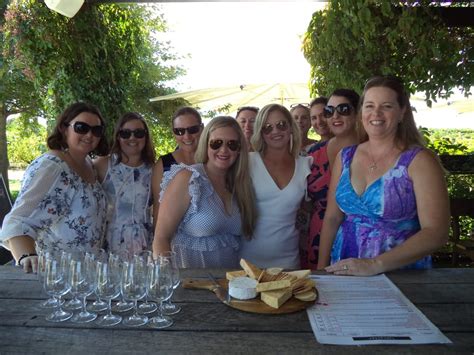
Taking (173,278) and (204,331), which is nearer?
(204,331)

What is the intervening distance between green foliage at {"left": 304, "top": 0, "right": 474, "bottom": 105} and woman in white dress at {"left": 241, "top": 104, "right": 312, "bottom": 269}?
1384 mm

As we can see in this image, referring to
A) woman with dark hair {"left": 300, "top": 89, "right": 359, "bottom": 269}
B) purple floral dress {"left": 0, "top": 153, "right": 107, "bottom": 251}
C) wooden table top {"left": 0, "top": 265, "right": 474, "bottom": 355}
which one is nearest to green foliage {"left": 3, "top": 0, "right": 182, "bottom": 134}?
purple floral dress {"left": 0, "top": 153, "right": 107, "bottom": 251}

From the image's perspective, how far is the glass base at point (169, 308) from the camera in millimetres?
1623

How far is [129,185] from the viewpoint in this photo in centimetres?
313

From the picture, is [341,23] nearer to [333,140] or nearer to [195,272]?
[333,140]

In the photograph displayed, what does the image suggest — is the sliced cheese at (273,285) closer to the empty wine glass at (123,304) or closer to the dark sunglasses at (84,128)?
the empty wine glass at (123,304)

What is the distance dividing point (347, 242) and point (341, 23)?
231 cm

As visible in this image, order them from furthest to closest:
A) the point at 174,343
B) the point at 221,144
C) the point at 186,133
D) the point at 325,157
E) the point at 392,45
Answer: the point at 392,45
the point at 186,133
the point at 325,157
the point at 221,144
the point at 174,343

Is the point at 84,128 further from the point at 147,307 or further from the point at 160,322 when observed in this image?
the point at 160,322

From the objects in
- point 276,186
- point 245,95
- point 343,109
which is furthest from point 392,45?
point 245,95

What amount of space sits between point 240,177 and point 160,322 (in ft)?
4.03

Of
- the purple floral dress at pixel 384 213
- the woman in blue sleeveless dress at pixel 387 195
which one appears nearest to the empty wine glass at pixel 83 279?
the woman in blue sleeveless dress at pixel 387 195

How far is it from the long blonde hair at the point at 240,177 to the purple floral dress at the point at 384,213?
0.56 meters

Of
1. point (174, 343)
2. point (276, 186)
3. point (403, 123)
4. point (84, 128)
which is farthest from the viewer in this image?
point (84, 128)
